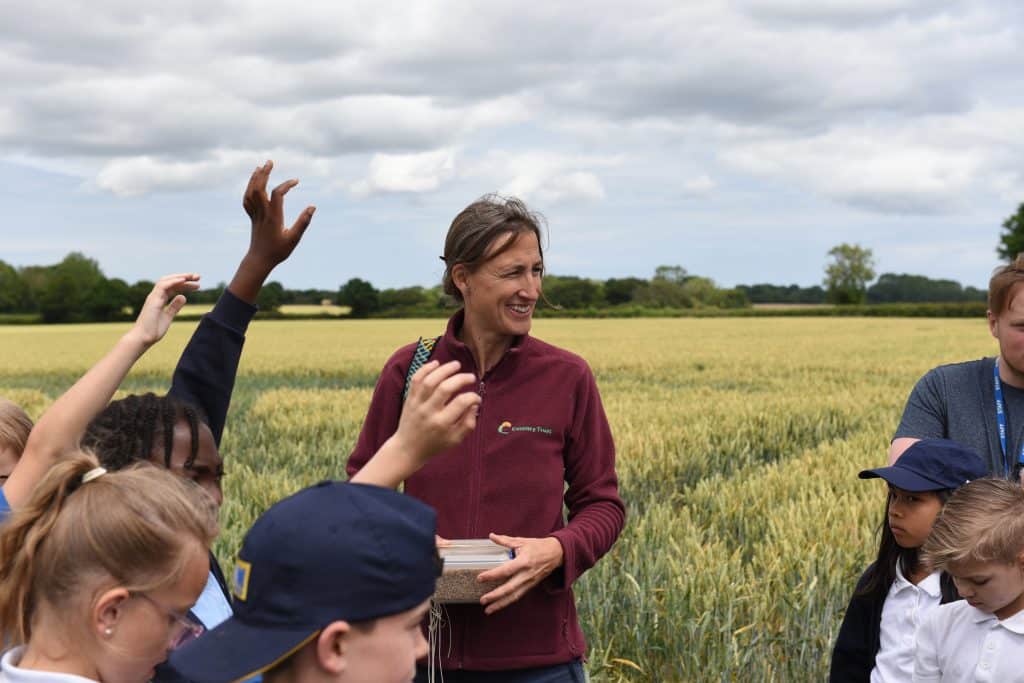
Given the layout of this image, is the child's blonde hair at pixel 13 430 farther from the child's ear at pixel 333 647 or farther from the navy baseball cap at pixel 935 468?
the navy baseball cap at pixel 935 468

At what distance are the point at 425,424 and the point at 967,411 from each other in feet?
7.04

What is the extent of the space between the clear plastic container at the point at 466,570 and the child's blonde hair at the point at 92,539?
0.62 meters

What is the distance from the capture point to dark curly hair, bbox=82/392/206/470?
2348mm

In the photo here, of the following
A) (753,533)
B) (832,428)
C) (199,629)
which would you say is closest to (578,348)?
(832,428)

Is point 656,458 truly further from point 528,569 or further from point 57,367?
point 57,367

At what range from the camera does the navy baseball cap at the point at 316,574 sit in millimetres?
1347

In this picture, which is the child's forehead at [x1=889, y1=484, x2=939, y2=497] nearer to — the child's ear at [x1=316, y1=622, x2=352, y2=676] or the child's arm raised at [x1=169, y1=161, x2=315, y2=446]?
the child's arm raised at [x1=169, y1=161, x2=315, y2=446]

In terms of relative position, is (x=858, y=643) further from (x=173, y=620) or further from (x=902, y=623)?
(x=173, y=620)

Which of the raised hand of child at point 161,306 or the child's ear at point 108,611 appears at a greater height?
the raised hand of child at point 161,306

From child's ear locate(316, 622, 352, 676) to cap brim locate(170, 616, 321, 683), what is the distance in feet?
0.06

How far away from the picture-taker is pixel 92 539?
5.40ft

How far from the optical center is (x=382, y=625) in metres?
1.38

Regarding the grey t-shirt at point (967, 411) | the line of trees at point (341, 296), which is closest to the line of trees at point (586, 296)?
the line of trees at point (341, 296)

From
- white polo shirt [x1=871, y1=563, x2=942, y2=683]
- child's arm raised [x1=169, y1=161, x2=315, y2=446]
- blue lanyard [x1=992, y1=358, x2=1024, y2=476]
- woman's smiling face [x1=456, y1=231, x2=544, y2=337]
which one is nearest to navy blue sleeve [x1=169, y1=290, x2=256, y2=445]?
child's arm raised [x1=169, y1=161, x2=315, y2=446]
